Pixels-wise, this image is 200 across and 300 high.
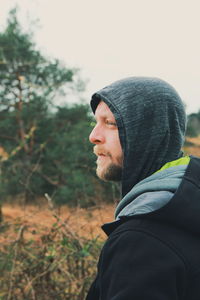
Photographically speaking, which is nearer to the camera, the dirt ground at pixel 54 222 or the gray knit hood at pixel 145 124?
the gray knit hood at pixel 145 124

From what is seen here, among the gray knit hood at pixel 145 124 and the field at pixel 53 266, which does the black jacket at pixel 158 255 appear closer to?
the gray knit hood at pixel 145 124

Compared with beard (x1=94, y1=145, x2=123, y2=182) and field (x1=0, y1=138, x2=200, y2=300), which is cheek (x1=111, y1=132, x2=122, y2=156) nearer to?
beard (x1=94, y1=145, x2=123, y2=182)

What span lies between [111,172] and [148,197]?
33cm

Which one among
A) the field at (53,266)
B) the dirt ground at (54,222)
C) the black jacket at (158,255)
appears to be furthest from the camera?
the dirt ground at (54,222)

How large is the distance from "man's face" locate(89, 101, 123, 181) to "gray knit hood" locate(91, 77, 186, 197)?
35mm

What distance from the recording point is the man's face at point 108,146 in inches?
49.3

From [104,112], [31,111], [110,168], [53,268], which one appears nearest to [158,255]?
[110,168]

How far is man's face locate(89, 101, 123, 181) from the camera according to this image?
1.25 metres

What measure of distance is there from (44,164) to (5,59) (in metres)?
2.92

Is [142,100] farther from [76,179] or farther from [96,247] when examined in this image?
[76,179]

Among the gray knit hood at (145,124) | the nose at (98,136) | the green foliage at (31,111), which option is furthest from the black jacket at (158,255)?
the green foliage at (31,111)

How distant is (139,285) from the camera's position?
32.0 inches

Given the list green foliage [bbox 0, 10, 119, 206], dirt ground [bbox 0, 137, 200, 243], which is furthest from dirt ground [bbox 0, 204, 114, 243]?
green foliage [bbox 0, 10, 119, 206]

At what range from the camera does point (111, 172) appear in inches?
50.6
